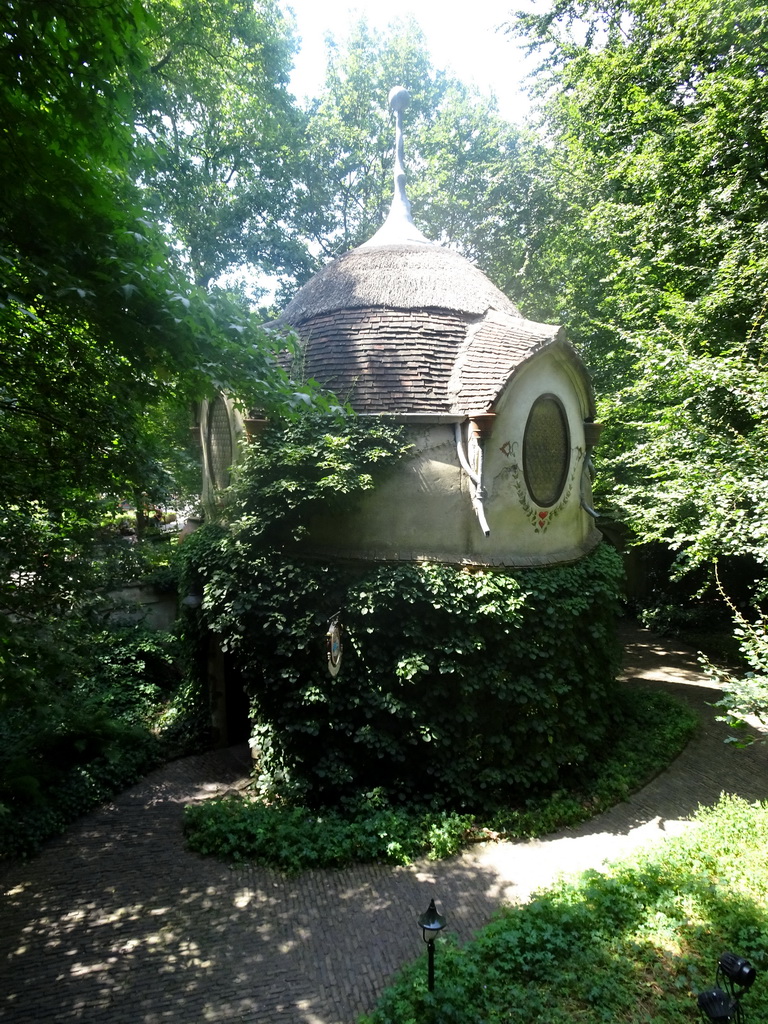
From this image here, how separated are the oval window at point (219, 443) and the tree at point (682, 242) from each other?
8.08 m

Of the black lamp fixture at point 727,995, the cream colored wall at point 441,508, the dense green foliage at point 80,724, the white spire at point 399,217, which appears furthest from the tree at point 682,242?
the dense green foliage at point 80,724

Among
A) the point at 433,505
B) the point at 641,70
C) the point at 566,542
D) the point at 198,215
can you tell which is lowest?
the point at 566,542

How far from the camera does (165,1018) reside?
516cm

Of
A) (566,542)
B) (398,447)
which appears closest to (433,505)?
(398,447)

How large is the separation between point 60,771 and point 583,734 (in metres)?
8.04

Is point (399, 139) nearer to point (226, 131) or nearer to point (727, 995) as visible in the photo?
point (226, 131)

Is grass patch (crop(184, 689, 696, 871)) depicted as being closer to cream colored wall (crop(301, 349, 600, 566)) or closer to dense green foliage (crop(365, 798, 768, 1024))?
dense green foliage (crop(365, 798, 768, 1024))

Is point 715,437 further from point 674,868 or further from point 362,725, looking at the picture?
point 362,725

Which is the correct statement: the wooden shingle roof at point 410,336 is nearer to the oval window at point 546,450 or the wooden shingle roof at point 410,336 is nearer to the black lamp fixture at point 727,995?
the oval window at point 546,450

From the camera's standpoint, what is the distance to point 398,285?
10.7 m

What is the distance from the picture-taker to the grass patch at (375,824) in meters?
7.44

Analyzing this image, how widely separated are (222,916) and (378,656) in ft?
11.5

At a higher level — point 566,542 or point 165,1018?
point 566,542

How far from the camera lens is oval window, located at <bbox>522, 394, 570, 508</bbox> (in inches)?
379
